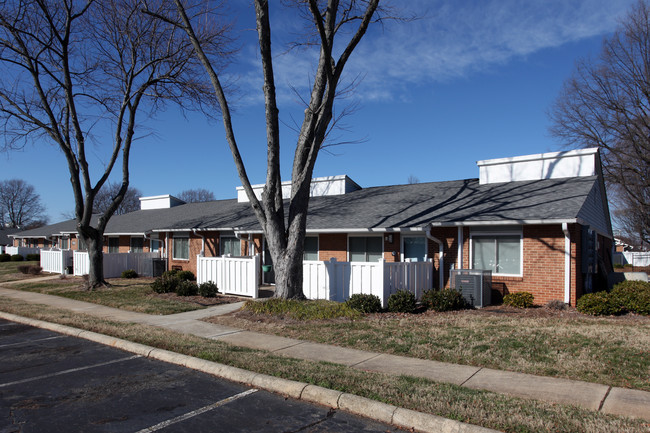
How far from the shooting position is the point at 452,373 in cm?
647

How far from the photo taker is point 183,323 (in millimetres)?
10703

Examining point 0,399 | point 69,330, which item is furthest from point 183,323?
point 0,399

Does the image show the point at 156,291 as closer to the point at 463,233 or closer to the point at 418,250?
the point at 418,250

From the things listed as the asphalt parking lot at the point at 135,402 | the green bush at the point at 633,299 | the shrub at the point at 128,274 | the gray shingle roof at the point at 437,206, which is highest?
the gray shingle roof at the point at 437,206

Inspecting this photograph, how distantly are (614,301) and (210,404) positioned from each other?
1011cm

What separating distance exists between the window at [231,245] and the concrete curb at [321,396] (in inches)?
458

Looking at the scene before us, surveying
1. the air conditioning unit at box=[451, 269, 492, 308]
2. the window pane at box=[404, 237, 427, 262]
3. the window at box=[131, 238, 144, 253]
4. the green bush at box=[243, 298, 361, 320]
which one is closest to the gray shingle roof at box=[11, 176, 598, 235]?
the window pane at box=[404, 237, 427, 262]

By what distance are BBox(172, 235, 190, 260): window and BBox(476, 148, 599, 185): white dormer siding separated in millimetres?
13898

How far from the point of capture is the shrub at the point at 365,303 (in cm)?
1152

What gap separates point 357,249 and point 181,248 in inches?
423

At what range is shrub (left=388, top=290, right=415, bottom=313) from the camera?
457 inches

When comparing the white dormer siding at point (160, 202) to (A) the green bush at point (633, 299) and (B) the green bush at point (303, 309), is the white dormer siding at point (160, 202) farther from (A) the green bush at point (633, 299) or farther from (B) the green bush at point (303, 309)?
(A) the green bush at point (633, 299)

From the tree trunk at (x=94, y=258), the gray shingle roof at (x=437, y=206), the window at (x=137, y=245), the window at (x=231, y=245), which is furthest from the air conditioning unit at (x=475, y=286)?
the window at (x=137, y=245)

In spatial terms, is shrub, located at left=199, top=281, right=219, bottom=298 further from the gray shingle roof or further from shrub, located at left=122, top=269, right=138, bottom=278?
shrub, located at left=122, top=269, right=138, bottom=278
